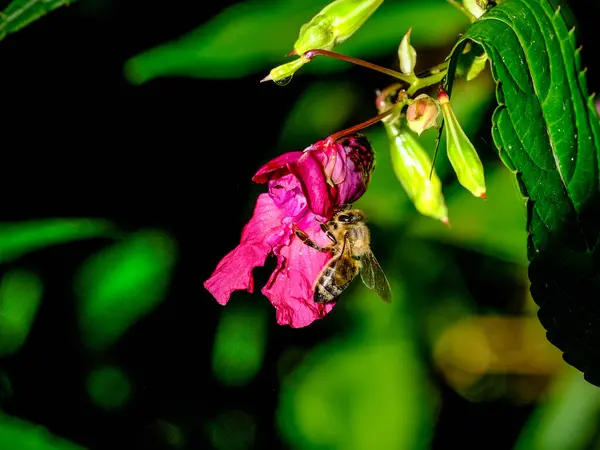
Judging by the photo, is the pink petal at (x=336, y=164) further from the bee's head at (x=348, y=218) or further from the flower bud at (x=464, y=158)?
the flower bud at (x=464, y=158)

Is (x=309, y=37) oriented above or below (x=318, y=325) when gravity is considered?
above

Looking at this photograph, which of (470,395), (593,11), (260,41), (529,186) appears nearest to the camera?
(529,186)

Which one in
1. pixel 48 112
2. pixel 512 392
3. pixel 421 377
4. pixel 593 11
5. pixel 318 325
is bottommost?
pixel 512 392

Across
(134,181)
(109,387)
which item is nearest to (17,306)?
(109,387)

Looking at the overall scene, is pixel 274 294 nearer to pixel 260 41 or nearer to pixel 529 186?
pixel 529 186

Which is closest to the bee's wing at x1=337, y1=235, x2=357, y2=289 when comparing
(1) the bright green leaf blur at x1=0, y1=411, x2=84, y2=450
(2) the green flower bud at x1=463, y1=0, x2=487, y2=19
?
(2) the green flower bud at x1=463, y1=0, x2=487, y2=19

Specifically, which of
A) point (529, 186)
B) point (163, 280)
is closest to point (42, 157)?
point (163, 280)
